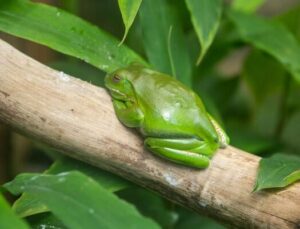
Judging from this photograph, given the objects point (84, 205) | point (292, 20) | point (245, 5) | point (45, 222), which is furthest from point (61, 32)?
point (292, 20)

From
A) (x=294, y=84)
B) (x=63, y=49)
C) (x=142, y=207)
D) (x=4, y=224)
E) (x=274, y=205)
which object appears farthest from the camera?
(x=294, y=84)

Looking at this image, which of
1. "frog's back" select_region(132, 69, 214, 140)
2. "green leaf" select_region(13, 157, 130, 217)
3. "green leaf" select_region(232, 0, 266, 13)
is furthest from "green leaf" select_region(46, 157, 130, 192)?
"green leaf" select_region(232, 0, 266, 13)

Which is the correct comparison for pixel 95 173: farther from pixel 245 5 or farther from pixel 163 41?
pixel 245 5

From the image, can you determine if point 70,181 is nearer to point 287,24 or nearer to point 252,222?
point 252,222

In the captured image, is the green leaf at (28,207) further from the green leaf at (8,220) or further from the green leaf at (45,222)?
the green leaf at (8,220)

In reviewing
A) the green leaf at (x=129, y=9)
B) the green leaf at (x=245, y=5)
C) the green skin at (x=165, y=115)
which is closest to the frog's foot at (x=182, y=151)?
the green skin at (x=165, y=115)

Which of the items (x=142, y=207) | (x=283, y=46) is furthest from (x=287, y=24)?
(x=142, y=207)
